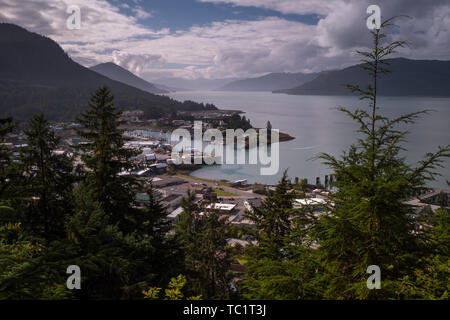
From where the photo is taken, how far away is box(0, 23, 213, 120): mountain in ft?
266

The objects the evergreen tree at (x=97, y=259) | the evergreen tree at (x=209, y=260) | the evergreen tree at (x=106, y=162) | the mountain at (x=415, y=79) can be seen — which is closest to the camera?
the evergreen tree at (x=97, y=259)

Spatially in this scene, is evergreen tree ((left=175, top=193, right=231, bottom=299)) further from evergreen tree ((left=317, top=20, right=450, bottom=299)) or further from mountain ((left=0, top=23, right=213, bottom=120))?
mountain ((left=0, top=23, right=213, bottom=120))

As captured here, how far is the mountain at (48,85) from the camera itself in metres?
81.2

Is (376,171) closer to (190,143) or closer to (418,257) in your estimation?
(418,257)

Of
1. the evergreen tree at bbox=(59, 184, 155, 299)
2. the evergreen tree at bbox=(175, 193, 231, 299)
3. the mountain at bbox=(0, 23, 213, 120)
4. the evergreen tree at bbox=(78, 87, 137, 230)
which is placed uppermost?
the mountain at bbox=(0, 23, 213, 120)

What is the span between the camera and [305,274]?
287 cm

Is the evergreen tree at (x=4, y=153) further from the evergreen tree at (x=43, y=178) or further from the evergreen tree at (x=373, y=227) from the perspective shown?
the evergreen tree at (x=373, y=227)

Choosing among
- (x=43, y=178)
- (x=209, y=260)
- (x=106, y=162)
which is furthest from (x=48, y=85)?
(x=106, y=162)

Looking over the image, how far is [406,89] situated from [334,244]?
5481 inches

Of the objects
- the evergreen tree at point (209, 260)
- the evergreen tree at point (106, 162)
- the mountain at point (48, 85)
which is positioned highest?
the mountain at point (48, 85)

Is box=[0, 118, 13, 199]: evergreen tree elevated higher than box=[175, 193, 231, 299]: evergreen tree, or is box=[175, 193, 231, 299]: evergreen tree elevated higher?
box=[0, 118, 13, 199]: evergreen tree

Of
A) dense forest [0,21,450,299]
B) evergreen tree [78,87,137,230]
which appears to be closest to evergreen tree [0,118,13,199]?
dense forest [0,21,450,299]

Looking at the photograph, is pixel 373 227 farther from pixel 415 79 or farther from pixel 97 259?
pixel 415 79

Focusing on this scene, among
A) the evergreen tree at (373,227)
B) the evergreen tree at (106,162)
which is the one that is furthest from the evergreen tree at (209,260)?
the evergreen tree at (373,227)
